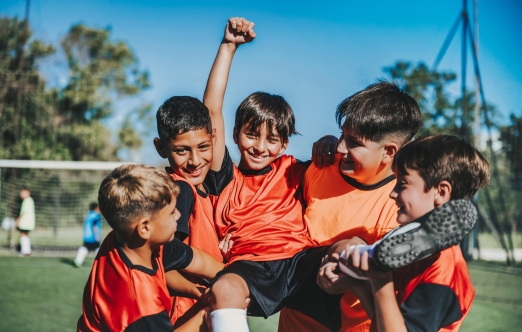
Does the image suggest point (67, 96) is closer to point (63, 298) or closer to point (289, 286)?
point (63, 298)

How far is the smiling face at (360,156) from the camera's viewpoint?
264 centimetres

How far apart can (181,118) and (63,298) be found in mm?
7339

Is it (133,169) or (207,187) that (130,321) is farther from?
(207,187)

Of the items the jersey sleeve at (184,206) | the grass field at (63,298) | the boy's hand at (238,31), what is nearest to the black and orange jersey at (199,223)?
the jersey sleeve at (184,206)

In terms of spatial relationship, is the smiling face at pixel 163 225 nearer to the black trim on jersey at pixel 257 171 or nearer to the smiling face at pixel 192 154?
A: the smiling face at pixel 192 154

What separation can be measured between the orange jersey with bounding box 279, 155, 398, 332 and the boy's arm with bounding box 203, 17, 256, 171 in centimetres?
58

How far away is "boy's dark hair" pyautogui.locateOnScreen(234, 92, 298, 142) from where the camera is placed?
9.77 feet

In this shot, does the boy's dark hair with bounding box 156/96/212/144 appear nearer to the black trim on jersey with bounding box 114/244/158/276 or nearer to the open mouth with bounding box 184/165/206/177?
the open mouth with bounding box 184/165/206/177

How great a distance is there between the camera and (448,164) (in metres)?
2.08

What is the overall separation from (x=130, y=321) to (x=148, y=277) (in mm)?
203

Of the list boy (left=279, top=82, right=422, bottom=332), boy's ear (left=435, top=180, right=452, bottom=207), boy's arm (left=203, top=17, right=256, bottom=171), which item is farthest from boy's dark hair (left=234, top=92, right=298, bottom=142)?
boy's ear (left=435, top=180, right=452, bottom=207)

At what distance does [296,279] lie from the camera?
2615 millimetres

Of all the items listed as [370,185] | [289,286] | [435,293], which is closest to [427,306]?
[435,293]

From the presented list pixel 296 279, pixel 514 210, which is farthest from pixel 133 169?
pixel 514 210
